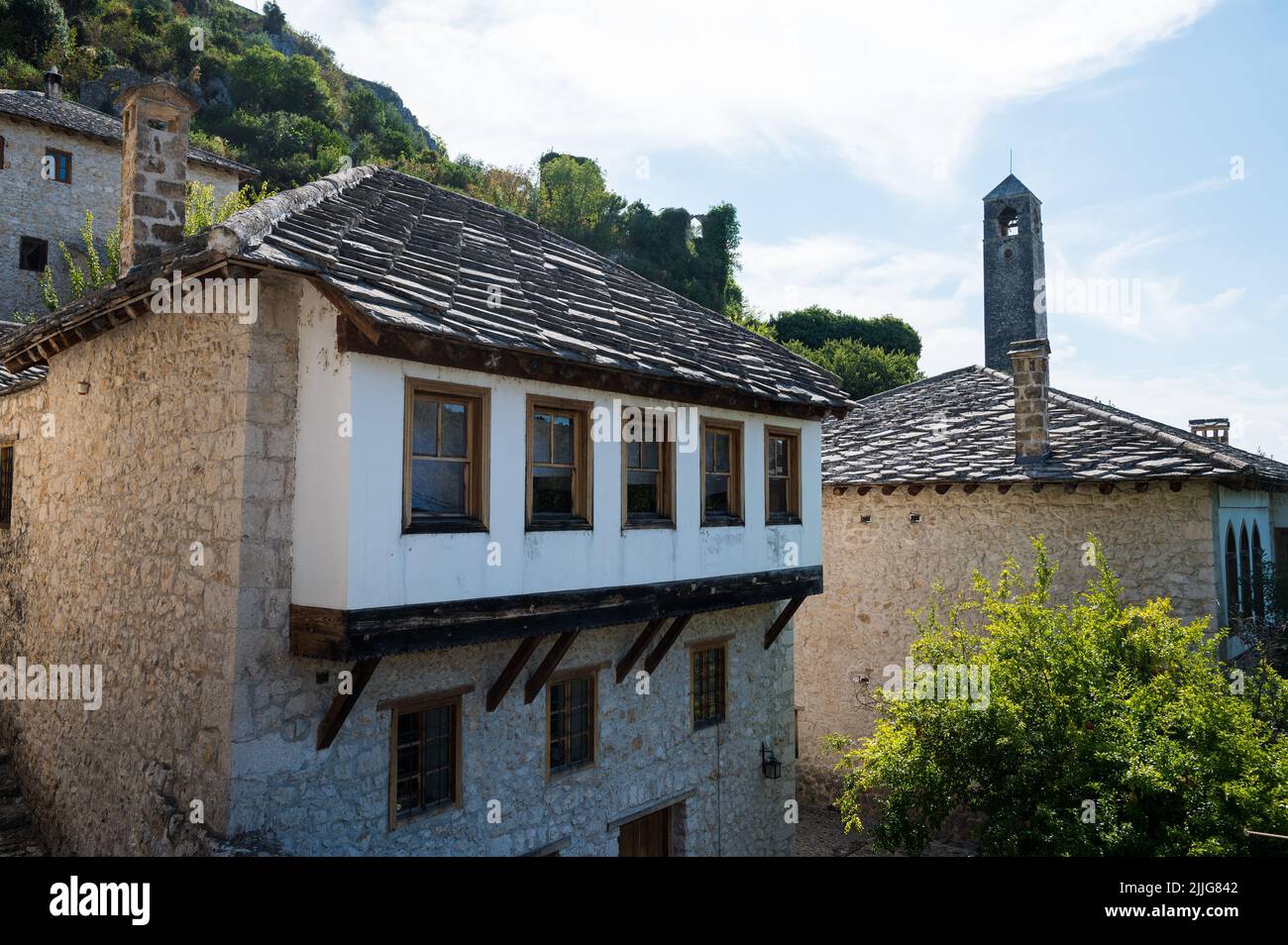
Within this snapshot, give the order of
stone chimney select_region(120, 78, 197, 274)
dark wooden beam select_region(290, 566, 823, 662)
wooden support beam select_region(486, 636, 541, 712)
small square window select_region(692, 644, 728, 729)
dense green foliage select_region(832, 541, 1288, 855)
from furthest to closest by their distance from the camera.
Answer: small square window select_region(692, 644, 728, 729) → stone chimney select_region(120, 78, 197, 274) → wooden support beam select_region(486, 636, 541, 712) → dense green foliage select_region(832, 541, 1288, 855) → dark wooden beam select_region(290, 566, 823, 662)

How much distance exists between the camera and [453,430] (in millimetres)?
7066

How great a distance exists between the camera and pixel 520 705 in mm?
8336

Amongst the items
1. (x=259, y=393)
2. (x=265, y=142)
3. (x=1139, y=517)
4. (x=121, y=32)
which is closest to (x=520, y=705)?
(x=259, y=393)

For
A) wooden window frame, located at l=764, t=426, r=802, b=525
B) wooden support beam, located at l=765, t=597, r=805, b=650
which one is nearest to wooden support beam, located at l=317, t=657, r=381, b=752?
wooden window frame, located at l=764, t=426, r=802, b=525

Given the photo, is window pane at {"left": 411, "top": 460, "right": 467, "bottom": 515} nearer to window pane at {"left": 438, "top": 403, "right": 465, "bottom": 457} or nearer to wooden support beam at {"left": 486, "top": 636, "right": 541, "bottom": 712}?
window pane at {"left": 438, "top": 403, "right": 465, "bottom": 457}

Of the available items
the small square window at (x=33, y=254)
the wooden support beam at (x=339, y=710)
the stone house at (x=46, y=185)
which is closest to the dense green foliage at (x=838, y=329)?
the stone house at (x=46, y=185)

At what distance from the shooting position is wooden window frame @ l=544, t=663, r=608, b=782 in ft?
28.2

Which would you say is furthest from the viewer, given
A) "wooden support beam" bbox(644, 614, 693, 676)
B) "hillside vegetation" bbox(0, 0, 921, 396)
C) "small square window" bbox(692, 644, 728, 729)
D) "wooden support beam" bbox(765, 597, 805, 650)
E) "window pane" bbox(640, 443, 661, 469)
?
"hillside vegetation" bbox(0, 0, 921, 396)

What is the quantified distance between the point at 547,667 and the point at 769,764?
192 inches

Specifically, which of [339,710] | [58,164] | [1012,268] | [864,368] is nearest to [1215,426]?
[1012,268]

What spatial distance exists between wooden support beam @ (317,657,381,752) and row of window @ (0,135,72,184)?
990 inches

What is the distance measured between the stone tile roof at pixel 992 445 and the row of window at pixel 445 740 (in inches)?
288

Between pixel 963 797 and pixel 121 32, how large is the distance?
4449cm

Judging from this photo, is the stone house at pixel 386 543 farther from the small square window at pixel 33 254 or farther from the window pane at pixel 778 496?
the small square window at pixel 33 254
